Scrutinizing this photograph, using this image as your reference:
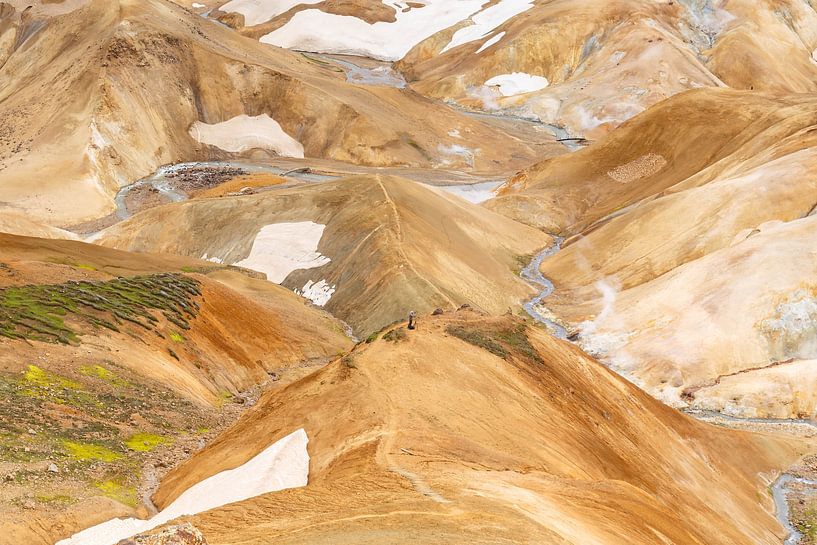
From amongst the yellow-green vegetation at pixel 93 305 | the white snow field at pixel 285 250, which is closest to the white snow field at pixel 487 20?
the white snow field at pixel 285 250

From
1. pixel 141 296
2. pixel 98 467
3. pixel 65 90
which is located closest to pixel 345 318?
pixel 141 296

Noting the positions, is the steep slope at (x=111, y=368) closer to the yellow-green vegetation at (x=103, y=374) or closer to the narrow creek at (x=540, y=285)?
the yellow-green vegetation at (x=103, y=374)

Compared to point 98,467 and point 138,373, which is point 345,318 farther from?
point 98,467

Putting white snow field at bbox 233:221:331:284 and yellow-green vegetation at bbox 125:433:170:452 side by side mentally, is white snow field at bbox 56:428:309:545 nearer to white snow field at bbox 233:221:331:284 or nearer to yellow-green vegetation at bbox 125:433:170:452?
yellow-green vegetation at bbox 125:433:170:452

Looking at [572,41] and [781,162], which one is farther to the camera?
[572,41]

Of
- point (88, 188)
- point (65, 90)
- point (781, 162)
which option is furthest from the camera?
point (65, 90)

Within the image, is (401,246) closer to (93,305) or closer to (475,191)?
(93,305)
